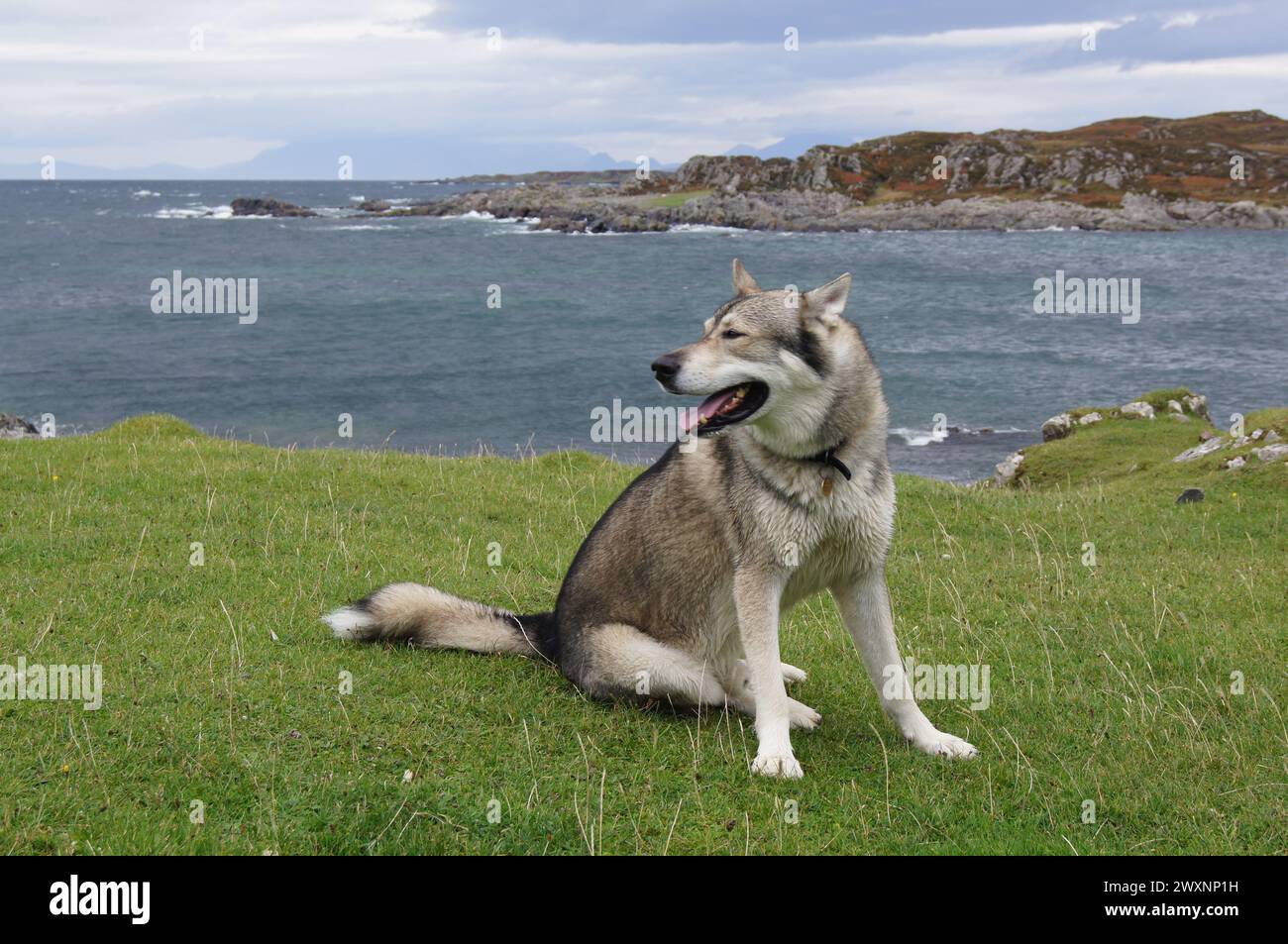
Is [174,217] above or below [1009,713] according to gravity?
above

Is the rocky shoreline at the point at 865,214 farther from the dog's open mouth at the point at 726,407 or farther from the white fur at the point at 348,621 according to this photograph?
→ the dog's open mouth at the point at 726,407

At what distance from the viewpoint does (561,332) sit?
219 ft

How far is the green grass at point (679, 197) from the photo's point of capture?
150125 mm

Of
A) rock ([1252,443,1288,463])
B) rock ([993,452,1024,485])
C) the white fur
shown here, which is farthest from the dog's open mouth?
rock ([993,452,1024,485])

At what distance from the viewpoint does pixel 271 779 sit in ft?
21.7

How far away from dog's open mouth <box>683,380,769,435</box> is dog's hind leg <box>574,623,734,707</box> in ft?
5.94

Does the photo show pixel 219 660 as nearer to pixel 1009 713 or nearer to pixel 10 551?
pixel 10 551

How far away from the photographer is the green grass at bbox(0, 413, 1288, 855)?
20.9ft

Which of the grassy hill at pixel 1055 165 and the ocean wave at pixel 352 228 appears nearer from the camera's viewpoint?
the grassy hill at pixel 1055 165

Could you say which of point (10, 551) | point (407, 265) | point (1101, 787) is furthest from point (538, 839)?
A: point (407, 265)

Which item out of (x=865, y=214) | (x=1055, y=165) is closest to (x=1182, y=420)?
(x=865, y=214)

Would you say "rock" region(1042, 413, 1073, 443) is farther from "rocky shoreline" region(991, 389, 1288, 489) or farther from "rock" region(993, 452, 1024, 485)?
→ "rock" region(993, 452, 1024, 485)

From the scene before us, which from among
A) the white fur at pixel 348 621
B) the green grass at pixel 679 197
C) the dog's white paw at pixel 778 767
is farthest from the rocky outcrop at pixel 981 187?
the dog's white paw at pixel 778 767

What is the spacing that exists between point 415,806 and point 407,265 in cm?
10062
